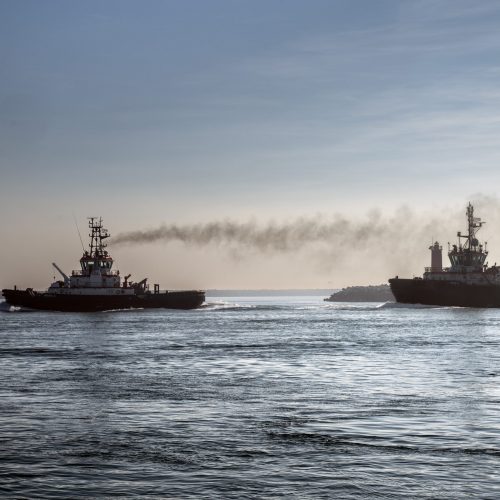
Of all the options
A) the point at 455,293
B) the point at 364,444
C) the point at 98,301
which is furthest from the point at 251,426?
the point at 455,293

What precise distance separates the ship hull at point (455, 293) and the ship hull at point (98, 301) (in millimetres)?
47262

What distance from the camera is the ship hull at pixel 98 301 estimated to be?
148 meters

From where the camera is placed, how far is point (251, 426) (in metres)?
27.5

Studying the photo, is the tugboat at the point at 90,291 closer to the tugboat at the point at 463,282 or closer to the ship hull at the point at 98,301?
the ship hull at the point at 98,301

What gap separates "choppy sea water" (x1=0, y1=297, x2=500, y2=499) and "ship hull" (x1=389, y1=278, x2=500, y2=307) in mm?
116466

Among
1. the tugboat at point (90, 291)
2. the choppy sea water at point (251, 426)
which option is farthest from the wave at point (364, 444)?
the tugboat at point (90, 291)

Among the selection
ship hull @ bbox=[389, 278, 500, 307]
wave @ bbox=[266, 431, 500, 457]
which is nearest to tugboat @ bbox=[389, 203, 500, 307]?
ship hull @ bbox=[389, 278, 500, 307]

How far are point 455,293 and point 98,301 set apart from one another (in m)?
72.3

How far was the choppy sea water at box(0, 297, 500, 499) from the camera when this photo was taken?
19.9 meters

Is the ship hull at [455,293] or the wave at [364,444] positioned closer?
the wave at [364,444]

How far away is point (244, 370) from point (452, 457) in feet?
82.1

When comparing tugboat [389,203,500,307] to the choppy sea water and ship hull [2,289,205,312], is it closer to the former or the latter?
ship hull [2,289,205,312]

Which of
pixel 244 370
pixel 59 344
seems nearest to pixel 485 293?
pixel 59 344

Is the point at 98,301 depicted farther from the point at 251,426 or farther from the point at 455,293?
the point at 251,426
